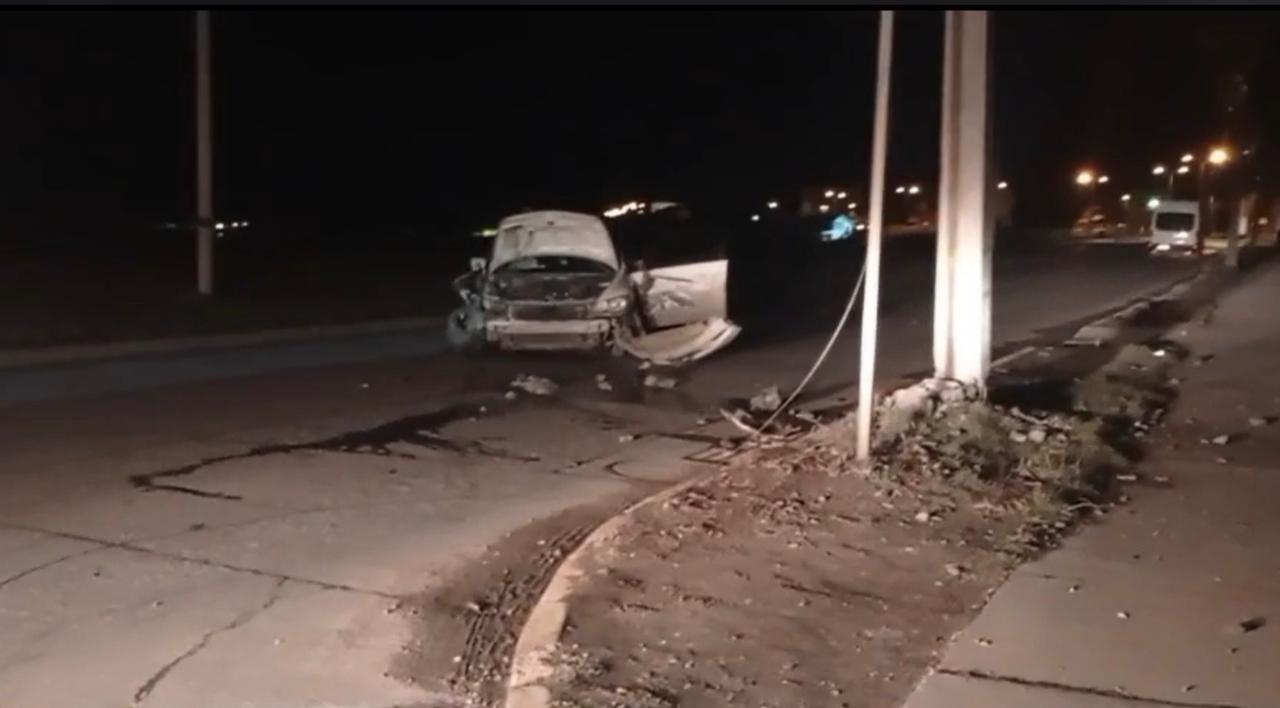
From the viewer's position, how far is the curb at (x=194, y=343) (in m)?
17.6

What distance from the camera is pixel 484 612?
7285 millimetres

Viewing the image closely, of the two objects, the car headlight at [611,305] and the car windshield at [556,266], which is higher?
the car windshield at [556,266]

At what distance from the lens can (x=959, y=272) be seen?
1208cm

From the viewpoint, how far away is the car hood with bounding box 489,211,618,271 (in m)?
18.2

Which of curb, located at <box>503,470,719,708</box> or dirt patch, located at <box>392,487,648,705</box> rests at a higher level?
curb, located at <box>503,470,719,708</box>

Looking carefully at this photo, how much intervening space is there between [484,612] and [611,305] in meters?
10.1

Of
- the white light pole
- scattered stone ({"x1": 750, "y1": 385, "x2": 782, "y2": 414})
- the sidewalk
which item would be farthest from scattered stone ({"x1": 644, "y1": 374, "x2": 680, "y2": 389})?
the sidewalk

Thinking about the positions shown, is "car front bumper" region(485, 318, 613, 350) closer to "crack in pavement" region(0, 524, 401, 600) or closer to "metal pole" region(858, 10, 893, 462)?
"metal pole" region(858, 10, 893, 462)

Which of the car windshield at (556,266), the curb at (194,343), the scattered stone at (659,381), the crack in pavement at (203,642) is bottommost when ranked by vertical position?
the crack in pavement at (203,642)

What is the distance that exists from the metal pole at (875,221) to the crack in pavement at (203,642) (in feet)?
12.6

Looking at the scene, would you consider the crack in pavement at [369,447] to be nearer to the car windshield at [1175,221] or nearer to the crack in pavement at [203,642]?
the crack in pavement at [203,642]

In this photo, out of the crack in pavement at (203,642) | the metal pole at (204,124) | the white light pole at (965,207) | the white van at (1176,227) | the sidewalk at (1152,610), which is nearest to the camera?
the sidewalk at (1152,610)

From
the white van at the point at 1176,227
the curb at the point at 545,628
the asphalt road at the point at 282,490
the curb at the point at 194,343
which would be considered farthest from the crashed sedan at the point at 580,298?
the white van at the point at 1176,227

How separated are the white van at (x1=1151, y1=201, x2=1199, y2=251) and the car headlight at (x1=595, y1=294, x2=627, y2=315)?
41693 mm
